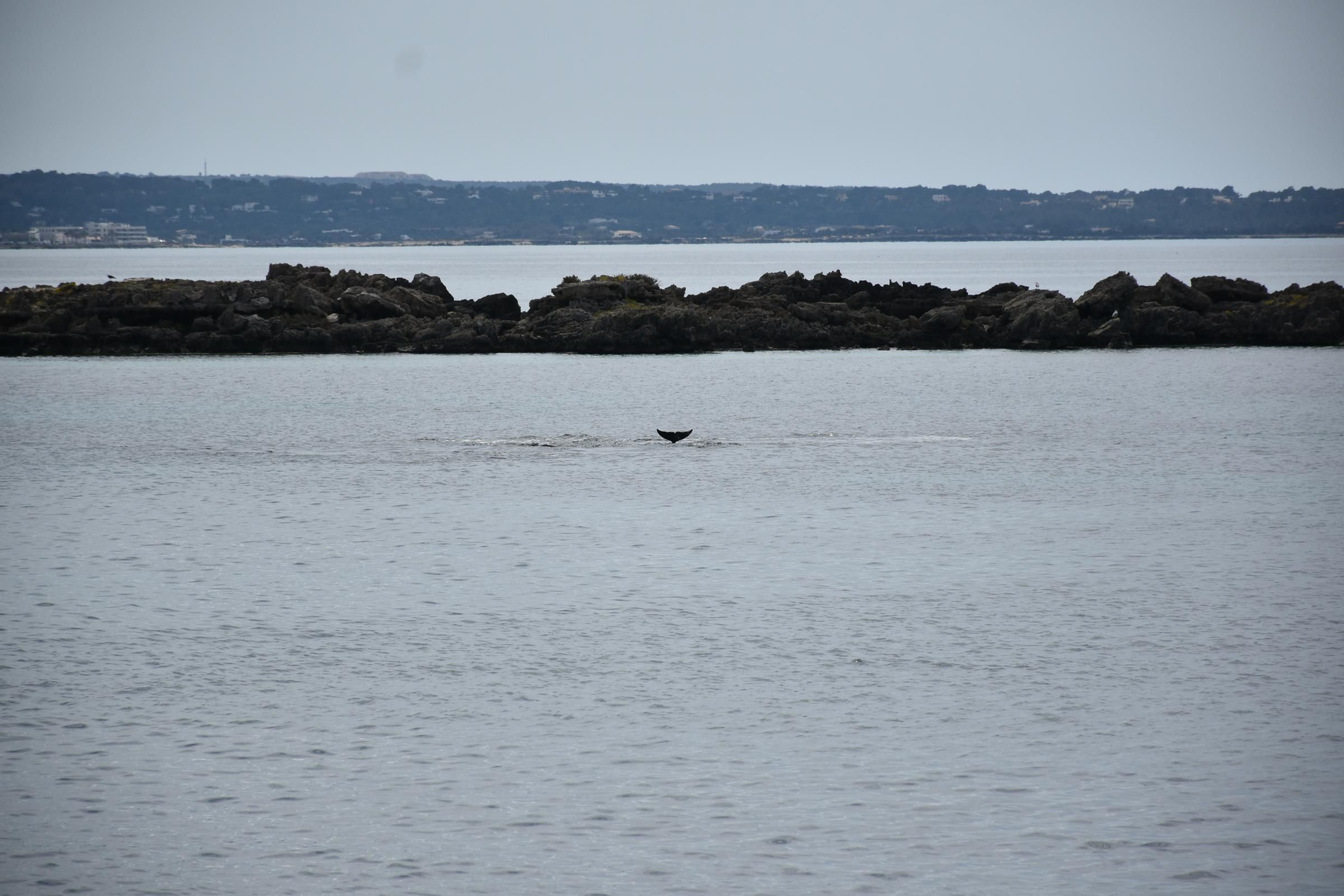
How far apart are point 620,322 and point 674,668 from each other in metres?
46.4

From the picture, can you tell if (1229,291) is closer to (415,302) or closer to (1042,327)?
(1042,327)

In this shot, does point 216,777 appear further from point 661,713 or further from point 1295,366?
point 1295,366

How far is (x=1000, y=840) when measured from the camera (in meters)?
10.8

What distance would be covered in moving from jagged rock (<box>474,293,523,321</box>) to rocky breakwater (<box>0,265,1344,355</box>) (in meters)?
1.07

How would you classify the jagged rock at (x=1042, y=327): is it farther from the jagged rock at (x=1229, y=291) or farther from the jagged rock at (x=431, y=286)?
the jagged rock at (x=431, y=286)

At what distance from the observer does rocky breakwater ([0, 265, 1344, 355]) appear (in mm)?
61531

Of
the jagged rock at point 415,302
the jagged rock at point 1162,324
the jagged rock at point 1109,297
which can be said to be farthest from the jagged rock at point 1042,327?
the jagged rock at point 415,302

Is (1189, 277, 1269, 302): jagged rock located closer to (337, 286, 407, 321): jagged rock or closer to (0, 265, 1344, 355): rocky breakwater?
(0, 265, 1344, 355): rocky breakwater

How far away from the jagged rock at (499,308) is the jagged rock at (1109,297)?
2440 cm

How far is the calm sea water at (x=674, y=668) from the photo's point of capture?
10773 mm

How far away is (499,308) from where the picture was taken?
67562 millimetres

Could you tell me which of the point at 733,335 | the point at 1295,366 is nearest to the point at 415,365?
the point at 733,335

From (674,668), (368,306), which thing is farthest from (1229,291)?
(674,668)

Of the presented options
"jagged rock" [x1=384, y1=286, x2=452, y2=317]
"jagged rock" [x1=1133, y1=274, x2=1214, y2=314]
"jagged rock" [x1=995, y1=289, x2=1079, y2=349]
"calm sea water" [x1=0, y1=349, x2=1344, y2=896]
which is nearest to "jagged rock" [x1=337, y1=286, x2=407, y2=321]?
"jagged rock" [x1=384, y1=286, x2=452, y2=317]
